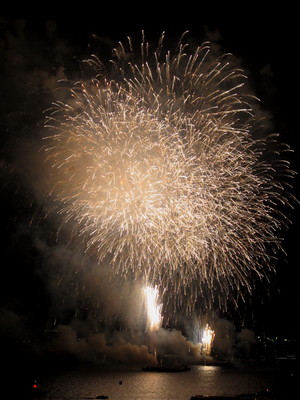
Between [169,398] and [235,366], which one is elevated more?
[235,366]

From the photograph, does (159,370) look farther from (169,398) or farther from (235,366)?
(169,398)

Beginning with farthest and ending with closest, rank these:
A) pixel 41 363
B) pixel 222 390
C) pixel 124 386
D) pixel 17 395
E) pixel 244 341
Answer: pixel 244 341, pixel 41 363, pixel 124 386, pixel 222 390, pixel 17 395

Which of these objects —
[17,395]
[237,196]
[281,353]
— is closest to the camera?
[237,196]

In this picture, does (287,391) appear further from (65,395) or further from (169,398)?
(65,395)

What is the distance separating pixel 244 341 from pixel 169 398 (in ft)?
316

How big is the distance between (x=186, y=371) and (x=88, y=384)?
48541 mm

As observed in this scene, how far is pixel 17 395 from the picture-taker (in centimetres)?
5497

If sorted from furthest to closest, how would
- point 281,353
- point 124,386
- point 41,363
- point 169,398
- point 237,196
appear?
1. point 281,353
2. point 41,363
3. point 124,386
4. point 169,398
5. point 237,196

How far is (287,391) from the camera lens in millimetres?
63812

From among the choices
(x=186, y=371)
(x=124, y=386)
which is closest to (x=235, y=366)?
(x=186, y=371)

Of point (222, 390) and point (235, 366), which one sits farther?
point (235, 366)

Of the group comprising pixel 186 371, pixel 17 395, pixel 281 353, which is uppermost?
pixel 281 353

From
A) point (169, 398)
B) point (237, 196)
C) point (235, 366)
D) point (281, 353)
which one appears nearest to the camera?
point (237, 196)

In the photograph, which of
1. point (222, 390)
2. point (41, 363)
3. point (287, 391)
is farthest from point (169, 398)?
point (41, 363)
